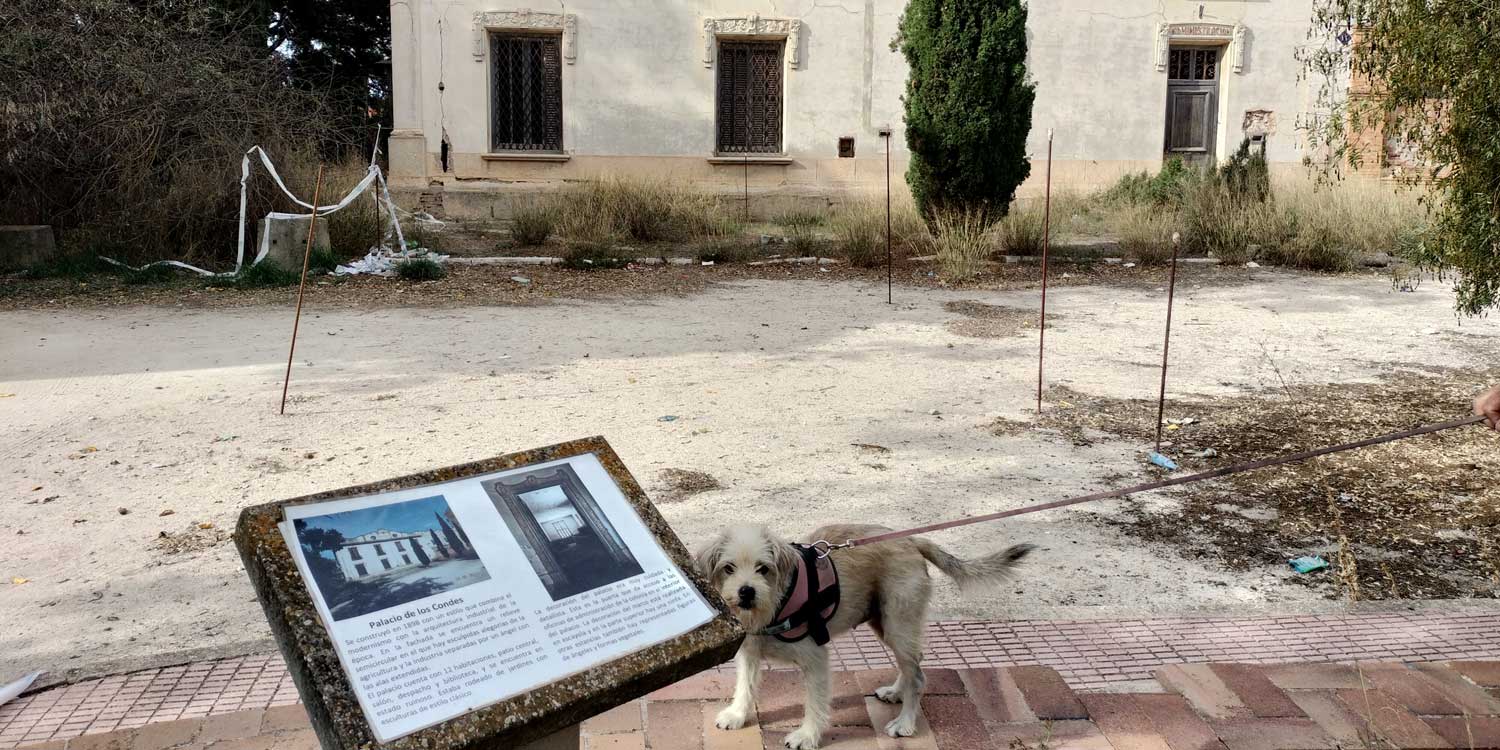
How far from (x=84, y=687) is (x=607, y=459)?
2.19 metres

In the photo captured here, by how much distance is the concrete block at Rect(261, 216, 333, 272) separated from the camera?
12.1m

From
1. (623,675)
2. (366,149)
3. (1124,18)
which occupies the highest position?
(1124,18)

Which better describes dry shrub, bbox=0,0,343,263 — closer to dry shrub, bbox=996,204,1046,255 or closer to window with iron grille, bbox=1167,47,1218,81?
dry shrub, bbox=996,204,1046,255

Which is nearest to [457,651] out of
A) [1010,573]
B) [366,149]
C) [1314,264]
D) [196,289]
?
[1010,573]

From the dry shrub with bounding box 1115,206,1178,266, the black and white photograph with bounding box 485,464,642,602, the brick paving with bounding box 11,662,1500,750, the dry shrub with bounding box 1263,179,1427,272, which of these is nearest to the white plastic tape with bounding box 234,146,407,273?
the dry shrub with bounding box 1115,206,1178,266

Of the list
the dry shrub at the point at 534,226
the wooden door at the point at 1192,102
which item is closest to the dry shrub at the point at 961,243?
the dry shrub at the point at 534,226

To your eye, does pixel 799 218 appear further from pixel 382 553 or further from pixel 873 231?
pixel 382 553

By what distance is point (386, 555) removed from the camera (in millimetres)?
2047

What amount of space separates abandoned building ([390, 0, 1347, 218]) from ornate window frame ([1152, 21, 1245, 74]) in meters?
0.03

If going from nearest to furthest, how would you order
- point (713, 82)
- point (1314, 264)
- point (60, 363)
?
1. point (60, 363)
2. point (1314, 264)
3. point (713, 82)

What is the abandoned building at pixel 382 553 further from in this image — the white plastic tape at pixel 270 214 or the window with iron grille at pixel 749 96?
the window with iron grille at pixel 749 96

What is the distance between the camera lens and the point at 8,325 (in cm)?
966

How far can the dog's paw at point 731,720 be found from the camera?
10.2 feet

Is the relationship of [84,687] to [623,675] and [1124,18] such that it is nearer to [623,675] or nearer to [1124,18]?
[623,675]
